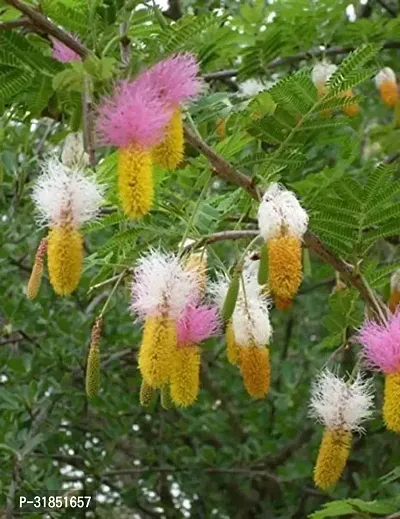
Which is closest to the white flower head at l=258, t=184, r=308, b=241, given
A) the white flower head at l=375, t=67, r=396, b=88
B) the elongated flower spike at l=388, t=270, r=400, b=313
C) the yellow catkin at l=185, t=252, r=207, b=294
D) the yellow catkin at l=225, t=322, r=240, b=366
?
the yellow catkin at l=185, t=252, r=207, b=294

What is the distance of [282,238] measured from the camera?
1.17 m

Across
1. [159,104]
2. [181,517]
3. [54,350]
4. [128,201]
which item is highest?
[54,350]

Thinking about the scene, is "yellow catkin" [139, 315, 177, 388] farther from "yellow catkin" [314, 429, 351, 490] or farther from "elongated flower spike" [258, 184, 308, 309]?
"yellow catkin" [314, 429, 351, 490]

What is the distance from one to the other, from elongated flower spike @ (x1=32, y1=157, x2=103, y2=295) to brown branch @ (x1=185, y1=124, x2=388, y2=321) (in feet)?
0.46

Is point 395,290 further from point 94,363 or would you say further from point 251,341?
point 94,363

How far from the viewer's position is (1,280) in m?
2.69

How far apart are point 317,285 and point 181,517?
2.77 ft

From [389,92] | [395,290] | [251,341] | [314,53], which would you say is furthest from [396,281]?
[314,53]

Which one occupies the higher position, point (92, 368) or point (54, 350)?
point (54, 350)

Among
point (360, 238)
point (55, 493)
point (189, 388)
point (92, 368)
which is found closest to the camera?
point (189, 388)

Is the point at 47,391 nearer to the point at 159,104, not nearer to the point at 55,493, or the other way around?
the point at 55,493

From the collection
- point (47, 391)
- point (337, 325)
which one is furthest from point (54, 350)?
point (337, 325)

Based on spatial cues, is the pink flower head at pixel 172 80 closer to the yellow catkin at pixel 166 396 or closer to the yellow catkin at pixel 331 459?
the yellow catkin at pixel 166 396

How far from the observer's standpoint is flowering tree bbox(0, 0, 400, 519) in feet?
3.86
